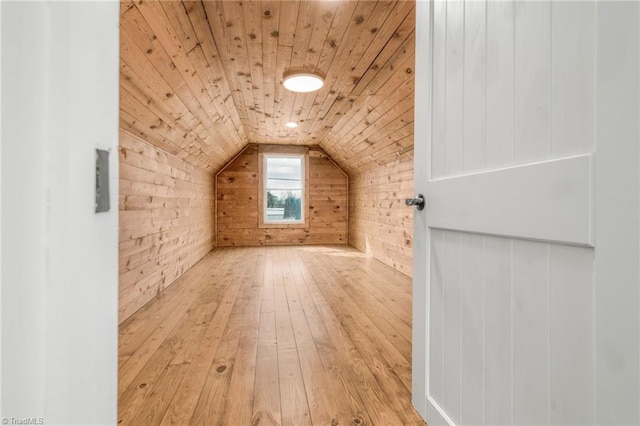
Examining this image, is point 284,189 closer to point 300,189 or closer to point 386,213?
point 300,189

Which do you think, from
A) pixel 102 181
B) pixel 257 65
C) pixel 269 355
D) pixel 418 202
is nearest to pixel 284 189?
pixel 257 65

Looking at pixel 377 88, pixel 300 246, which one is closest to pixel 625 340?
pixel 377 88

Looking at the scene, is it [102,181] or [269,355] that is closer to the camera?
[102,181]

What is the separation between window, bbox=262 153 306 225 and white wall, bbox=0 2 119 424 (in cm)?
624

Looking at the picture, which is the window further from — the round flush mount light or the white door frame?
the white door frame

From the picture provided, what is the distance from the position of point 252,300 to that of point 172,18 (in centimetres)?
218

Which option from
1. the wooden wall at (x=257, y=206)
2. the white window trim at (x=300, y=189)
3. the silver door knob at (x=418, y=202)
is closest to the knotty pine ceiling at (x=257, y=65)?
the silver door knob at (x=418, y=202)

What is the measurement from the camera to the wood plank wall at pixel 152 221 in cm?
240

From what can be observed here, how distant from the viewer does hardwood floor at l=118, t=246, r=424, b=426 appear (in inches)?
52.1

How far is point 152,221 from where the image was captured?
117 inches

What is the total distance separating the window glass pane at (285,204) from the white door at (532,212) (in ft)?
18.5

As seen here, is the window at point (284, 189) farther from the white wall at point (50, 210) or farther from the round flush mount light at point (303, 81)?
the white wall at point (50, 210)

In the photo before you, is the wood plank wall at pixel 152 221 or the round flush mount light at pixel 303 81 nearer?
the wood plank wall at pixel 152 221

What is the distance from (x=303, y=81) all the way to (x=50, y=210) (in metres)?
2.91
